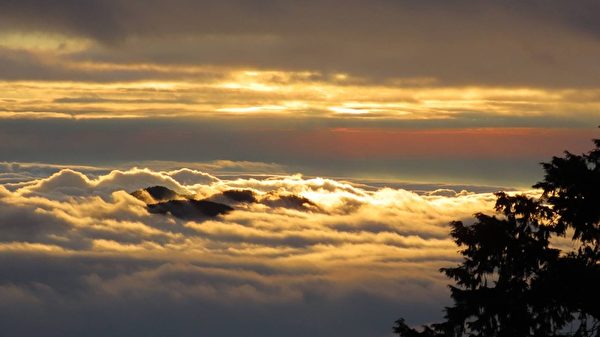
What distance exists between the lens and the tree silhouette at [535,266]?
3584 centimetres

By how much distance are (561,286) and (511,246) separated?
468 cm

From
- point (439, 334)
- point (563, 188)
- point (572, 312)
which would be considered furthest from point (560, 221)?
point (439, 334)

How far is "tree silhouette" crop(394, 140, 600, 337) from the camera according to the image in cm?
3584

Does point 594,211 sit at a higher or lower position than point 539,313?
higher

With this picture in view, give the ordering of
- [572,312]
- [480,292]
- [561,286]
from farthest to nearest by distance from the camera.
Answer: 1. [480,292]
2. [572,312]
3. [561,286]

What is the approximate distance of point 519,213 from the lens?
4006 centimetres

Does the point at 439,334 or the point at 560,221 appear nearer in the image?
the point at 560,221

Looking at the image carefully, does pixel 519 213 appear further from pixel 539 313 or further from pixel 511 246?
pixel 539 313

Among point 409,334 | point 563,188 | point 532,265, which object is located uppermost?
point 563,188

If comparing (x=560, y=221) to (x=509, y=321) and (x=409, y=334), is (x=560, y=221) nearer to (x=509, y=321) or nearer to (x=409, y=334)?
(x=509, y=321)

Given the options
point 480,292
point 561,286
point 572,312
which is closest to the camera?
point 561,286

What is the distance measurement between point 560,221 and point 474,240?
4.44m

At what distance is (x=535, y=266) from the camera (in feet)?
129

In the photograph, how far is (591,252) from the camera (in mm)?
36594
